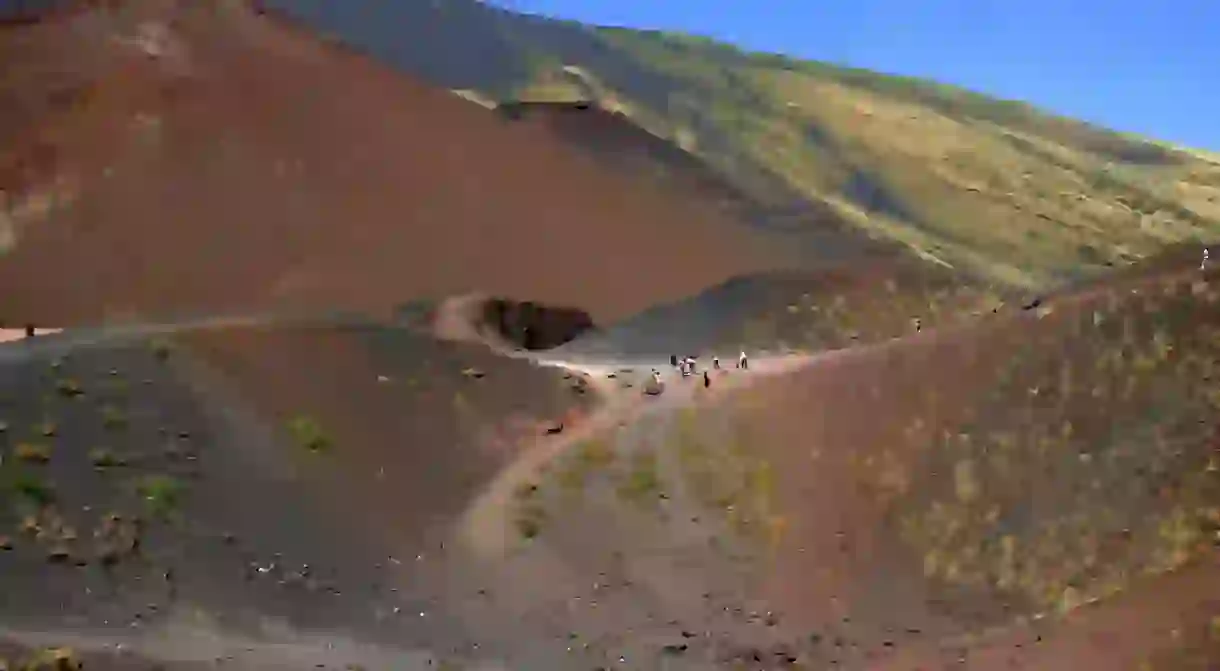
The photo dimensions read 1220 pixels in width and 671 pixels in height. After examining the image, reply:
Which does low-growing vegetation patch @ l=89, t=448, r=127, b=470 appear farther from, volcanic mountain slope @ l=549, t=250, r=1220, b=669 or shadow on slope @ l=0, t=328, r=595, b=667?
volcanic mountain slope @ l=549, t=250, r=1220, b=669

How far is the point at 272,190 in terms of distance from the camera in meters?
24.6

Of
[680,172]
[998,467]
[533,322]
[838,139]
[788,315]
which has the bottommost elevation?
[533,322]

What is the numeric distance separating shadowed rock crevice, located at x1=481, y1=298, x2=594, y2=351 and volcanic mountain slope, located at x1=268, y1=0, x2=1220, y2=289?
1353 cm

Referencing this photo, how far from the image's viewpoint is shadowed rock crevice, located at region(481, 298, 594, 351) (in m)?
23.2

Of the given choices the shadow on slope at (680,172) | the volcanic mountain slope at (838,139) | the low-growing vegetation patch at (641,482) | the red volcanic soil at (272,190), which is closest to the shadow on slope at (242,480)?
the low-growing vegetation patch at (641,482)

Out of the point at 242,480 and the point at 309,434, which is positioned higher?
the point at 309,434

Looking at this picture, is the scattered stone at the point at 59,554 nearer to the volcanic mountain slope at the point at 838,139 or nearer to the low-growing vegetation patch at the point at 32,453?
the low-growing vegetation patch at the point at 32,453

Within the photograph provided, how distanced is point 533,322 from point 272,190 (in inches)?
239

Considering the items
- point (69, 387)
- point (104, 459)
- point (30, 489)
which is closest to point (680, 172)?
point (69, 387)

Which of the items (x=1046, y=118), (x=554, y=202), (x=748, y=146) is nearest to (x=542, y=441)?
(x=554, y=202)

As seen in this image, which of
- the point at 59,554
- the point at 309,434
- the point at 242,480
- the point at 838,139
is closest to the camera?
the point at 59,554

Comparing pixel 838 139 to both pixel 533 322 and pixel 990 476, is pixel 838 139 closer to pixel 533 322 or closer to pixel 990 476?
pixel 533 322

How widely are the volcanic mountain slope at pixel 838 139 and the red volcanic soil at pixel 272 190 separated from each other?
259 inches

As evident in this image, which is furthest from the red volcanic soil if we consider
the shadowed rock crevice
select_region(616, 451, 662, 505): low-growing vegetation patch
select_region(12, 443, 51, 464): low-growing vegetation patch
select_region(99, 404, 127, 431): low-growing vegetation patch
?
select_region(12, 443, 51, 464): low-growing vegetation patch
